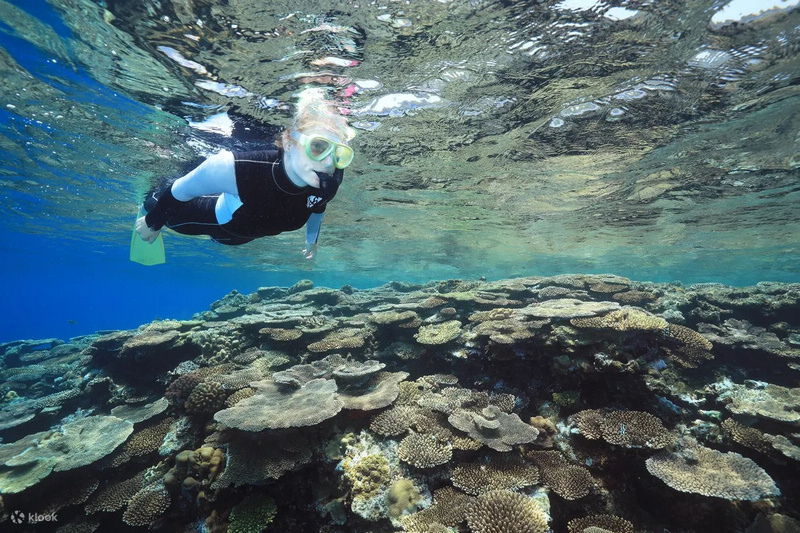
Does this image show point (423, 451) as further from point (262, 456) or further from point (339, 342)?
point (339, 342)

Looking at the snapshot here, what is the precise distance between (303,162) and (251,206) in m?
1.00

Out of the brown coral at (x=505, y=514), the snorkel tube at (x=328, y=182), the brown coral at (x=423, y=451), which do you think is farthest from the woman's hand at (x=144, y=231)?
the brown coral at (x=505, y=514)

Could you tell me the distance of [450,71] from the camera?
8.73 m

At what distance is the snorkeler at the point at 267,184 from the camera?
13.5 feet

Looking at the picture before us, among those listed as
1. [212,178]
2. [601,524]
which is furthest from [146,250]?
[601,524]

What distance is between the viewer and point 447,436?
198 inches

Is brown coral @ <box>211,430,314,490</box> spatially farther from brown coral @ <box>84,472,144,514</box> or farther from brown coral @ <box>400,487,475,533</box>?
brown coral @ <box>84,472,144,514</box>

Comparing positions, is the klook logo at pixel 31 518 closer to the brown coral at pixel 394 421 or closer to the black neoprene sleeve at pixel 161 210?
the black neoprene sleeve at pixel 161 210

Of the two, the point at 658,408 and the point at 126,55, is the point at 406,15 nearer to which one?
the point at 126,55

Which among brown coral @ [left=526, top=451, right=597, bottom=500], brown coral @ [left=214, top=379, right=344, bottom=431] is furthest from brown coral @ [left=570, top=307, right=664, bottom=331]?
brown coral @ [left=214, top=379, right=344, bottom=431]

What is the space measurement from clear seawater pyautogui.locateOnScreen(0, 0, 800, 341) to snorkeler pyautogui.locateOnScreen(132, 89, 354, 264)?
4.65 metres

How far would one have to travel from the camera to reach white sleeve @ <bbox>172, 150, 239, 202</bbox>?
416 centimetres

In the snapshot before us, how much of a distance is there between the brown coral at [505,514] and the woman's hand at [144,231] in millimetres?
6436

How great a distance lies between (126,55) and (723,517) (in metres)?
14.4
